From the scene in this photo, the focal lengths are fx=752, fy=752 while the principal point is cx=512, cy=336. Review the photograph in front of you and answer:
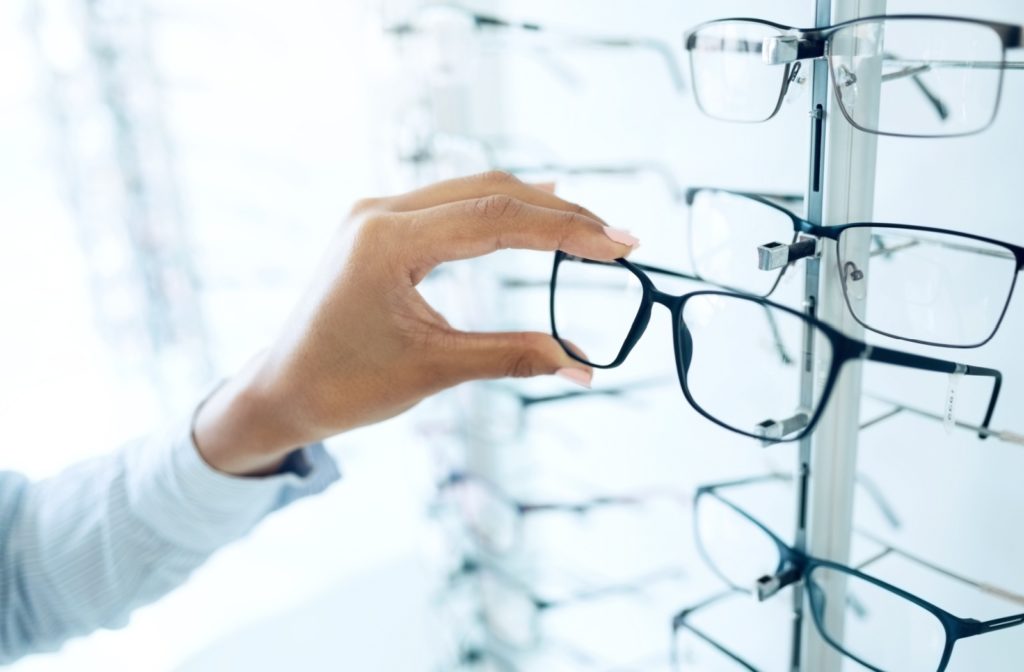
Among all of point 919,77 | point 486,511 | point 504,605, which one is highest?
point 919,77

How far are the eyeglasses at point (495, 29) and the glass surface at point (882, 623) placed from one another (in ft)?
1.34

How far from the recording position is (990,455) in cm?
44

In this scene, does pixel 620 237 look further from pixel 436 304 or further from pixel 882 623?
pixel 436 304

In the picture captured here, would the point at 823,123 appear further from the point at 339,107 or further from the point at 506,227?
the point at 339,107

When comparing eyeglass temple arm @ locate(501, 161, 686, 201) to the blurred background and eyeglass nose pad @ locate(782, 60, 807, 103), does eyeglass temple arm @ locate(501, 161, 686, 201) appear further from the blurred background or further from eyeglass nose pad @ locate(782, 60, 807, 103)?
eyeglass nose pad @ locate(782, 60, 807, 103)

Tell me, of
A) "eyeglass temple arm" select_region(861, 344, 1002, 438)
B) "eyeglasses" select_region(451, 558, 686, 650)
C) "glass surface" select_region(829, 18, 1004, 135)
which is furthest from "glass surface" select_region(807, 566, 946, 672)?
"eyeglasses" select_region(451, 558, 686, 650)

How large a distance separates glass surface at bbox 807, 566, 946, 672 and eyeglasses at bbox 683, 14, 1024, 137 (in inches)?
9.3

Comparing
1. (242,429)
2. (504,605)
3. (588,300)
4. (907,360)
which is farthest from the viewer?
(504,605)

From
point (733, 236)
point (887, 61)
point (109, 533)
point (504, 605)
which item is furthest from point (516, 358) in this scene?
point (504, 605)

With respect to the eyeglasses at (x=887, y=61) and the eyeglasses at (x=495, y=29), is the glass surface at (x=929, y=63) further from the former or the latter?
the eyeglasses at (x=495, y=29)

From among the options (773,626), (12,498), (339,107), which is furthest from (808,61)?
(339,107)

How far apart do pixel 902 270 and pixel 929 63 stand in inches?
3.9

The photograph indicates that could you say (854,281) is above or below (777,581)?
above

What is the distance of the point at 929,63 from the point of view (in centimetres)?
33
